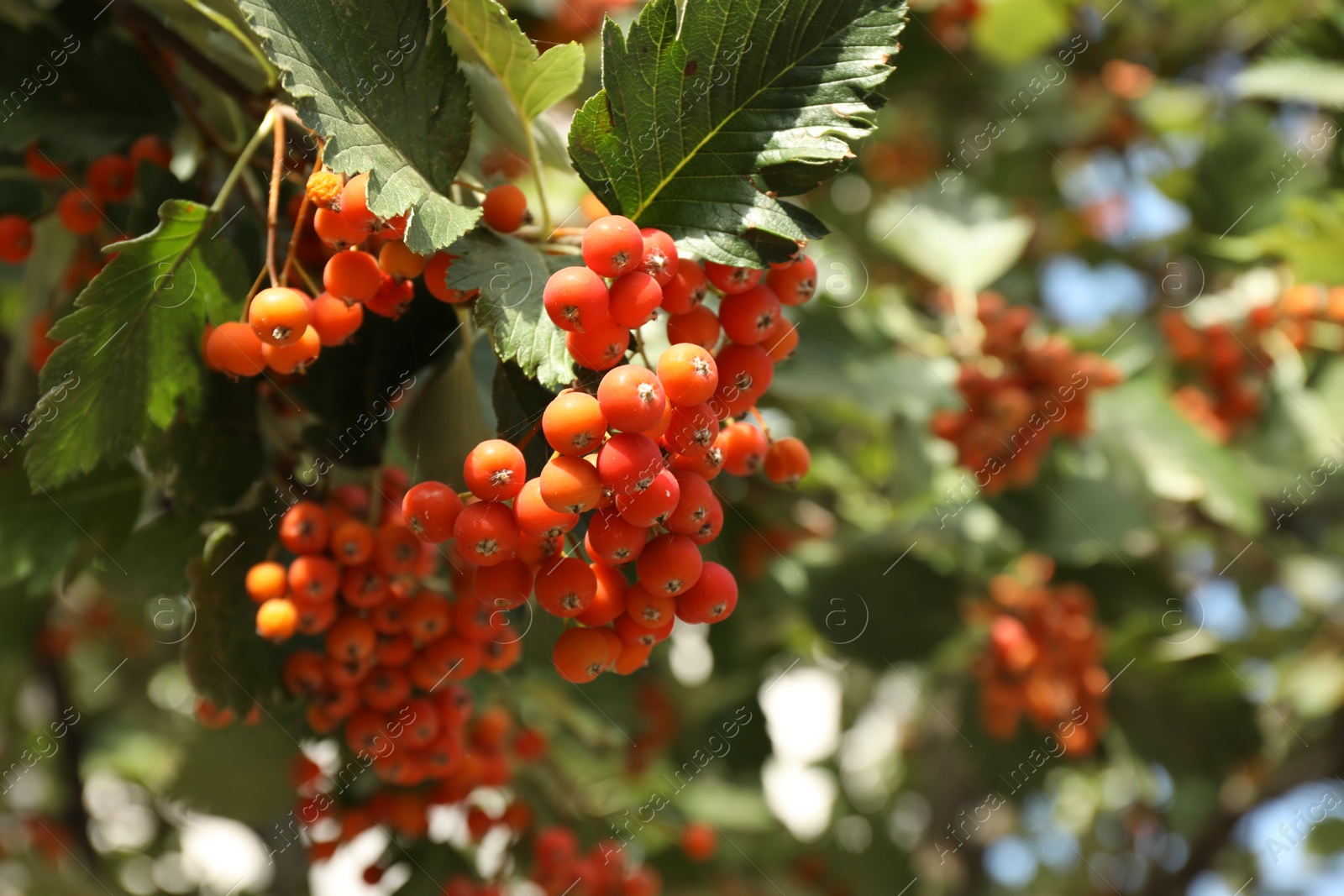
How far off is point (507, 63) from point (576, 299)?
1.38 ft

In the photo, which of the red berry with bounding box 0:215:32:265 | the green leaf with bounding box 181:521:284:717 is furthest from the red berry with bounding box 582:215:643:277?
the red berry with bounding box 0:215:32:265

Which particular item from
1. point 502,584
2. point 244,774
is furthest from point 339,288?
point 244,774

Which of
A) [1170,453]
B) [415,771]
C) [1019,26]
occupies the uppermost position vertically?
[415,771]

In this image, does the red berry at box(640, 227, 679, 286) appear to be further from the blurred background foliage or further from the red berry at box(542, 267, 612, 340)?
the blurred background foliage

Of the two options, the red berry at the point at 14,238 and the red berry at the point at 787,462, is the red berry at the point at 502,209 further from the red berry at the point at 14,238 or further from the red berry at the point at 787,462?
the red berry at the point at 14,238

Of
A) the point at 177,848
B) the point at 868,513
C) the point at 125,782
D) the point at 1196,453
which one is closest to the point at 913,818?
the point at 868,513

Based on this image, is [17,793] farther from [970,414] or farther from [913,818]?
[970,414]

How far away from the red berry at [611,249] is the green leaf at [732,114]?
118 millimetres

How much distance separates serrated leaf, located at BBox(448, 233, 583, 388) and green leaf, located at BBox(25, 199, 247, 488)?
0.41 meters

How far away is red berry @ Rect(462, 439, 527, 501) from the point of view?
1006 millimetres

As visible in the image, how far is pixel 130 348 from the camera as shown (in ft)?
4.06

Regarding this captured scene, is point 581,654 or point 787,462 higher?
point 581,654

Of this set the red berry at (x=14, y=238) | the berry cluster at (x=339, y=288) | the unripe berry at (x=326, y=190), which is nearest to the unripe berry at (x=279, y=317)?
the berry cluster at (x=339, y=288)

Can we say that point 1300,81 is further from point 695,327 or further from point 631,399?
point 631,399
